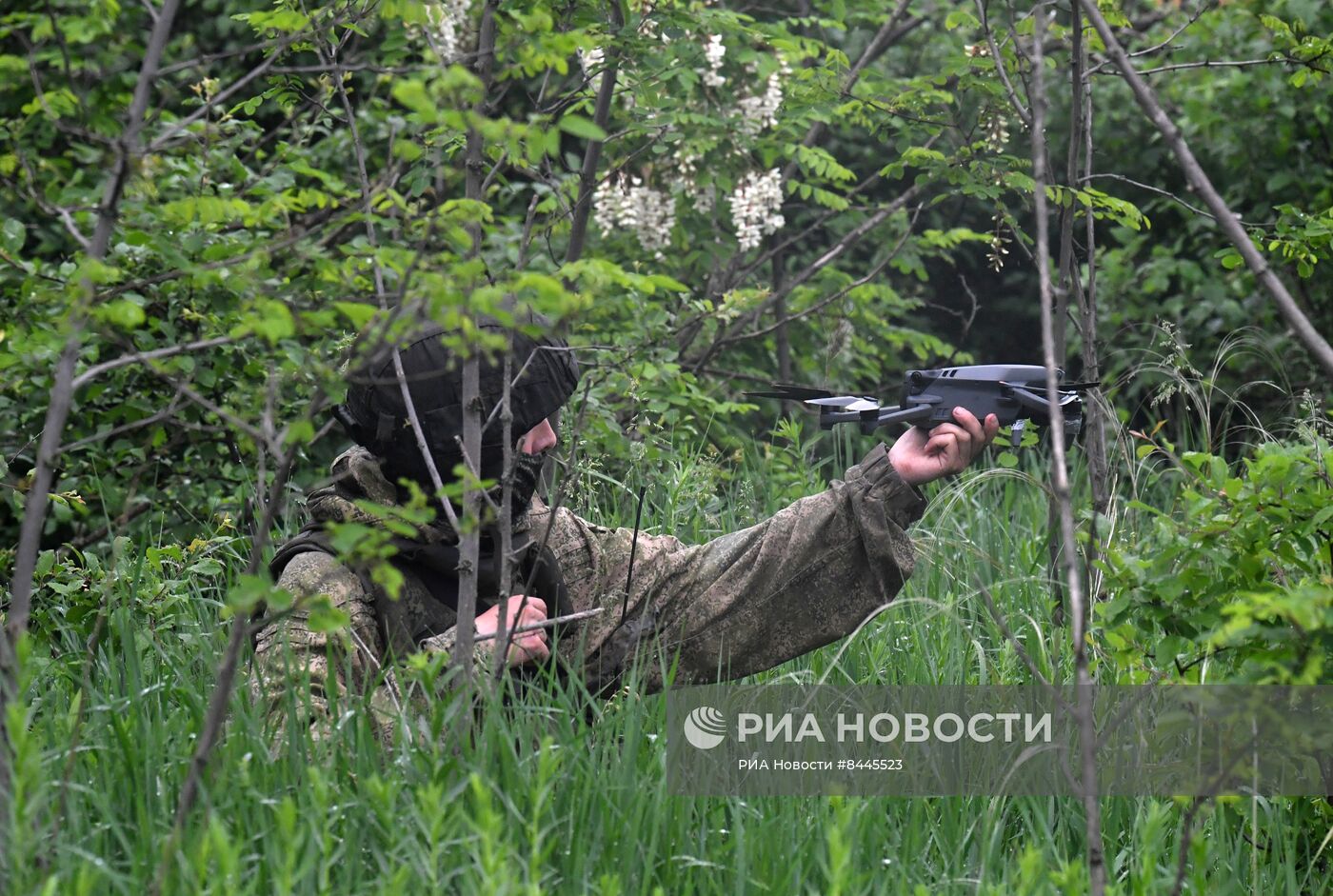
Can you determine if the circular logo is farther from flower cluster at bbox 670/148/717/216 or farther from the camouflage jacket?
flower cluster at bbox 670/148/717/216

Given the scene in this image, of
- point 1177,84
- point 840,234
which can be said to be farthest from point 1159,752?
point 1177,84

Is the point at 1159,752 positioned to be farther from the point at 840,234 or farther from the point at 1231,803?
the point at 840,234

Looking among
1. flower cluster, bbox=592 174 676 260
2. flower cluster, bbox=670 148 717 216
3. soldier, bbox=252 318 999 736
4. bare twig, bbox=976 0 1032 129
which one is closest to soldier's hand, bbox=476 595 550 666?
soldier, bbox=252 318 999 736

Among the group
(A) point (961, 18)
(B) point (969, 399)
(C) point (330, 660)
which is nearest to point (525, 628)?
(C) point (330, 660)

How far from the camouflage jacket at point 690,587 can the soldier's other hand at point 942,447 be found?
0.03 m

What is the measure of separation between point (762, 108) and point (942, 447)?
8.00 ft

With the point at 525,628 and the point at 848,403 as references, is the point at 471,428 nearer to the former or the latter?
the point at 525,628

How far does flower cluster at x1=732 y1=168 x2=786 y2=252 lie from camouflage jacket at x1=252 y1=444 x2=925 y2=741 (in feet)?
6.90

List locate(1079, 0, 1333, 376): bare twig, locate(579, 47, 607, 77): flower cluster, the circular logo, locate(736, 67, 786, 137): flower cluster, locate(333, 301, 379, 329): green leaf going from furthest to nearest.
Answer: locate(736, 67, 786, 137): flower cluster → locate(579, 47, 607, 77): flower cluster → the circular logo → locate(1079, 0, 1333, 376): bare twig → locate(333, 301, 379, 329): green leaf

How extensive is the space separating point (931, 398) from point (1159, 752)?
0.74 meters

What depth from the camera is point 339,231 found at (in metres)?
2.03

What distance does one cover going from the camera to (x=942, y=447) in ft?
8.52

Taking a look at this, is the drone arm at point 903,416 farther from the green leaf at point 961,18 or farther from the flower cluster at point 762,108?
the flower cluster at point 762,108

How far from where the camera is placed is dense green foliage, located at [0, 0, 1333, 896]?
6.10ft
